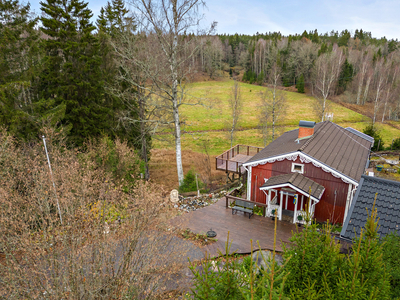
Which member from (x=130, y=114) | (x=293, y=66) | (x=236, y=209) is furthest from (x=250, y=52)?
(x=236, y=209)

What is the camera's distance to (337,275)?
4.04m

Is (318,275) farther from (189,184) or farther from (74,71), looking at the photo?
(74,71)

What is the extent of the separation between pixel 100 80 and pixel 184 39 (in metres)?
6.38

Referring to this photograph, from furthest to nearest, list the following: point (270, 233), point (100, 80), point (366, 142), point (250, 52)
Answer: point (250, 52) < point (100, 80) < point (366, 142) < point (270, 233)

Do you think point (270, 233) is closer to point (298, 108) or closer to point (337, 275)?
point (337, 275)

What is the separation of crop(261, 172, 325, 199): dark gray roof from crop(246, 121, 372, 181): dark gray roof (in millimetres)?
1054

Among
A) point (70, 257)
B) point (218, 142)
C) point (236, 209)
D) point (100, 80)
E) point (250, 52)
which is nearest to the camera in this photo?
point (70, 257)

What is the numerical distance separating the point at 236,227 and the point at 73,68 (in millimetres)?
13560

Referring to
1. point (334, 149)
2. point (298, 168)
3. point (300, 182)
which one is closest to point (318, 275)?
point (300, 182)

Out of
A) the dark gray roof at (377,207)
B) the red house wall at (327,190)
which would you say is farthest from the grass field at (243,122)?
the dark gray roof at (377,207)

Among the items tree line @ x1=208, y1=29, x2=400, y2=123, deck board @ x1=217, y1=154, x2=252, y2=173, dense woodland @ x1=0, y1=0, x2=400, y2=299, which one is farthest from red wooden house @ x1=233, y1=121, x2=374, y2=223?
tree line @ x1=208, y1=29, x2=400, y2=123

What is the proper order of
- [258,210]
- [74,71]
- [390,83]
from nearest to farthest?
1. [258,210]
2. [74,71]
3. [390,83]

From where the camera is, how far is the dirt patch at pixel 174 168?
1993 centimetres

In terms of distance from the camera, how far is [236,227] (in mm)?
11562
